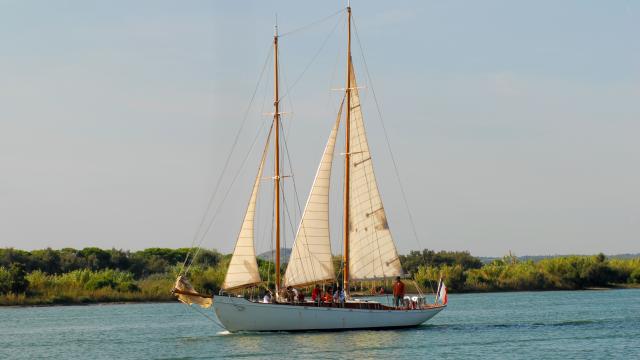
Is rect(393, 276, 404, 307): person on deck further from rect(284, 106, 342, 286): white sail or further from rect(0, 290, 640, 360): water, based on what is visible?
rect(284, 106, 342, 286): white sail

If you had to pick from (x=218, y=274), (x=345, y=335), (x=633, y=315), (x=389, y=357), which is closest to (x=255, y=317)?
(x=345, y=335)

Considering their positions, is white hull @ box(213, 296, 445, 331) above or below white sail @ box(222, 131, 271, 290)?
below

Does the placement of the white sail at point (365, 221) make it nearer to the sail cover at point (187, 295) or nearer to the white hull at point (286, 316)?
the white hull at point (286, 316)

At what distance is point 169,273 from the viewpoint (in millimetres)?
110875

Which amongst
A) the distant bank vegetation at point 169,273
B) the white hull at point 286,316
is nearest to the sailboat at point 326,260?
the white hull at point 286,316

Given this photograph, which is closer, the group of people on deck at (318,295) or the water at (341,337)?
the water at (341,337)

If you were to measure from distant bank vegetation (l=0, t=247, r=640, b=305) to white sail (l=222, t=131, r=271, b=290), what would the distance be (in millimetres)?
35623

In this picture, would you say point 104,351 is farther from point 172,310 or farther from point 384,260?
point 172,310

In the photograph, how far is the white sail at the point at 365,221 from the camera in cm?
5762

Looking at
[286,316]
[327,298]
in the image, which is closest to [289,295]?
[286,316]

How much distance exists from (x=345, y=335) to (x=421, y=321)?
6.85 meters

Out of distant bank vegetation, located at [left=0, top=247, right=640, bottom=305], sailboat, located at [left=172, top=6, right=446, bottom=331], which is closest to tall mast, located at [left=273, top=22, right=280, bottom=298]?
sailboat, located at [left=172, top=6, right=446, bottom=331]

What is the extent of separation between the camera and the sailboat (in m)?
53.9

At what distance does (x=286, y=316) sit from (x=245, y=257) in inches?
143
